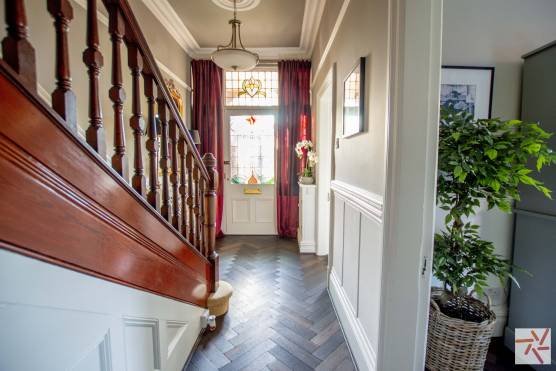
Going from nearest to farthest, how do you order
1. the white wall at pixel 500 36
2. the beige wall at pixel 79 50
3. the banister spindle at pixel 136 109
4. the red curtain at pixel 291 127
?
1. the banister spindle at pixel 136 109
2. the beige wall at pixel 79 50
3. the white wall at pixel 500 36
4. the red curtain at pixel 291 127

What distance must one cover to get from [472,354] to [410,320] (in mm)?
556

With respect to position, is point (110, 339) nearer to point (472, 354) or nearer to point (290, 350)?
point (290, 350)

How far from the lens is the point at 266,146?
14.0 feet

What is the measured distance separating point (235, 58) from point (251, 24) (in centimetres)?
103

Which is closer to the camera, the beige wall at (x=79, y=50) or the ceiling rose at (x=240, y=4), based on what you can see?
the beige wall at (x=79, y=50)

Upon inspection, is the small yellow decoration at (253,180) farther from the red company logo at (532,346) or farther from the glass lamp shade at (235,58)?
the red company logo at (532,346)

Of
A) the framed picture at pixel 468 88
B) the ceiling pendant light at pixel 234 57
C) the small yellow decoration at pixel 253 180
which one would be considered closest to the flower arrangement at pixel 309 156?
the small yellow decoration at pixel 253 180

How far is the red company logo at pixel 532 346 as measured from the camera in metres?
1.51

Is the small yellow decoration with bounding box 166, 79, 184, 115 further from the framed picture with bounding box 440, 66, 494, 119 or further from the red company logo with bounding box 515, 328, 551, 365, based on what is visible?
the red company logo with bounding box 515, 328, 551, 365

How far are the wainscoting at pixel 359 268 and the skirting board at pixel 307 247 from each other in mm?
1207

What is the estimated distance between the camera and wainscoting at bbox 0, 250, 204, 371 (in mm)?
558

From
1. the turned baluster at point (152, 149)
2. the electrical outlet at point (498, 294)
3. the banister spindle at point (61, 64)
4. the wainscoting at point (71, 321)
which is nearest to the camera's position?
the wainscoting at point (71, 321)

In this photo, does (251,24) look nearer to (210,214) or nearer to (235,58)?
(235,58)

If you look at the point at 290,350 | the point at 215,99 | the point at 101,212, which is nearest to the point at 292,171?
the point at 215,99
